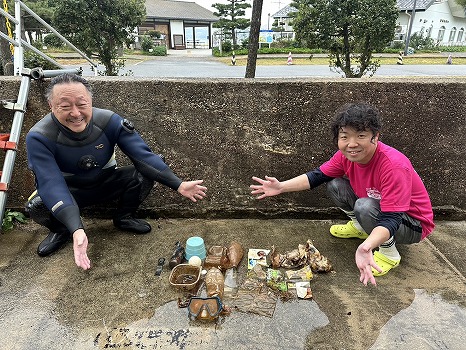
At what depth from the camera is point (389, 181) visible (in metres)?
2.22

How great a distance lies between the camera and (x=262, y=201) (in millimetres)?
3264

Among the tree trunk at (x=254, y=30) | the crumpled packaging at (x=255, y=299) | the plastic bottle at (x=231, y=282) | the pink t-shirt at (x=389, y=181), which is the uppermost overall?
the tree trunk at (x=254, y=30)

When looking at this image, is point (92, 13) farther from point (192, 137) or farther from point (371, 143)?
point (371, 143)

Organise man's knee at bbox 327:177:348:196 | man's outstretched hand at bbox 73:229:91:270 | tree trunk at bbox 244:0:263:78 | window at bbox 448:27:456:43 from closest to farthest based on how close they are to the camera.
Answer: man's outstretched hand at bbox 73:229:91:270 < man's knee at bbox 327:177:348:196 < tree trunk at bbox 244:0:263:78 < window at bbox 448:27:456:43

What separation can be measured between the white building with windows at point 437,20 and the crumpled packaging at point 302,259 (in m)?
41.8

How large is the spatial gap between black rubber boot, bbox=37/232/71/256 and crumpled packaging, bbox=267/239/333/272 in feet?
5.55

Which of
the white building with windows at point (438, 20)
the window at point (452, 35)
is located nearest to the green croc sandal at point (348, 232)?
the white building with windows at point (438, 20)

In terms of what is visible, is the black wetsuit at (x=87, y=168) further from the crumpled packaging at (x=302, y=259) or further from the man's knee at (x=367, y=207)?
the man's knee at (x=367, y=207)

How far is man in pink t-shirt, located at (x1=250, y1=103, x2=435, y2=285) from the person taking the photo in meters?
2.18

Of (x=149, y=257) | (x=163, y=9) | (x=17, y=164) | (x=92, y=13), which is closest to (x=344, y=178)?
(x=149, y=257)

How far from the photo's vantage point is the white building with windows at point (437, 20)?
40500mm

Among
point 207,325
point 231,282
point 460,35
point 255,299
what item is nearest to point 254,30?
point 231,282

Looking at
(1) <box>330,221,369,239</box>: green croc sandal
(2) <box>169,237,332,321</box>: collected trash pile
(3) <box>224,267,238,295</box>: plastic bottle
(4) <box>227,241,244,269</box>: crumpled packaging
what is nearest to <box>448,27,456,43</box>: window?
(1) <box>330,221,369,239</box>: green croc sandal

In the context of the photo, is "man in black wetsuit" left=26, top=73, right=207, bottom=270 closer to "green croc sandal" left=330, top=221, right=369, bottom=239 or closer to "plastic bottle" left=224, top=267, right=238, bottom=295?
"plastic bottle" left=224, top=267, right=238, bottom=295
